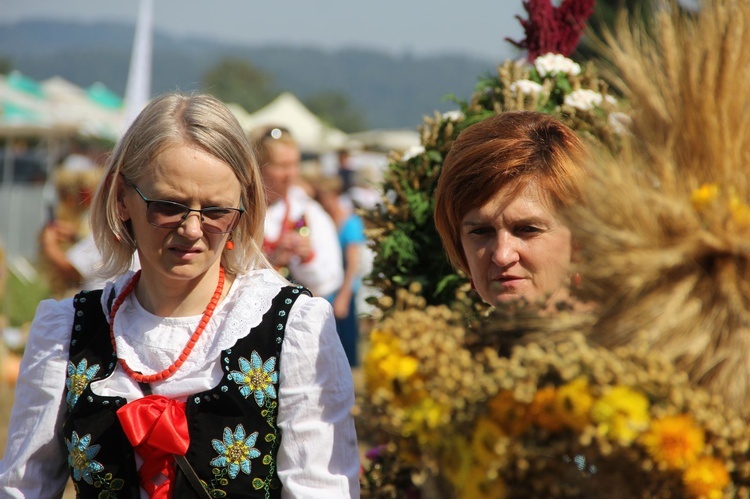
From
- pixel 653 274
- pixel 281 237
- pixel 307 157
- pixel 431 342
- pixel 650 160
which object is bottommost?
pixel 307 157

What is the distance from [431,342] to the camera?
4.37 ft

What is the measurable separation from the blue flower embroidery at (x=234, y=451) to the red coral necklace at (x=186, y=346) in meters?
0.21

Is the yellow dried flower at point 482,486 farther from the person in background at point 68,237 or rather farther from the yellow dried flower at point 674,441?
the person in background at point 68,237

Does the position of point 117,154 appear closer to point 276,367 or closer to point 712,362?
point 276,367

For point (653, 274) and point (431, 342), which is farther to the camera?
point (431, 342)

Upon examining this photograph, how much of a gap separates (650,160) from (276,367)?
1.00 meters

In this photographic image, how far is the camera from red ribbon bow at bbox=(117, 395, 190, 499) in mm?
1890

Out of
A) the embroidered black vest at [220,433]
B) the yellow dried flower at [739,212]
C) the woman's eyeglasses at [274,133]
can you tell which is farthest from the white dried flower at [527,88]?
the woman's eyeglasses at [274,133]

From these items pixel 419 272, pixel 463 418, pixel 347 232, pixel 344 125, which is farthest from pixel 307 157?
pixel 344 125

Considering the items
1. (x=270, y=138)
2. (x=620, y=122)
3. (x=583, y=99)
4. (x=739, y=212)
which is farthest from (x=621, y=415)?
(x=270, y=138)

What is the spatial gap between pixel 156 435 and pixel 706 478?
1.19m

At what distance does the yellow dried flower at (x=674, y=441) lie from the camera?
3.82 feet

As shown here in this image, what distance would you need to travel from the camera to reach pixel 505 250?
2.01 m

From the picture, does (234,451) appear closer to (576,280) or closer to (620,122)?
(576,280)
